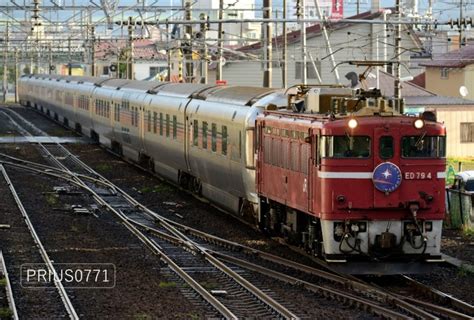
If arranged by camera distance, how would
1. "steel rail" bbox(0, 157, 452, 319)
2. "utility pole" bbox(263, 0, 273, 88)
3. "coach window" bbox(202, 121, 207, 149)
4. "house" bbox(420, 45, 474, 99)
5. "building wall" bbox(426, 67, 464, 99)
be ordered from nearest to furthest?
"steel rail" bbox(0, 157, 452, 319) → "coach window" bbox(202, 121, 207, 149) → "utility pole" bbox(263, 0, 273, 88) → "house" bbox(420, 45, 474, 99) → "building wall" bbox(426, 67, 464, 99)

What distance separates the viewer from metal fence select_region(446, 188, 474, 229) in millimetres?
21250

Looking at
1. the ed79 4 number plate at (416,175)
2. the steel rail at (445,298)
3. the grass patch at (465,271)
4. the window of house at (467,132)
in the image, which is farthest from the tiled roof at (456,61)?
the steel rail at (445,298)

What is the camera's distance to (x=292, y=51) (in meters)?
66.9

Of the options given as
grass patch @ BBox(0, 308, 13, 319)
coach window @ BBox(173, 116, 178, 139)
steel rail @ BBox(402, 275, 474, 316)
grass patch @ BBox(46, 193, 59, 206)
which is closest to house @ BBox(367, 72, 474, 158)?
coach window @ BBox(173, 116, 178, 139)

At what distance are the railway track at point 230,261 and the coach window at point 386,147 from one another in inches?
69.6

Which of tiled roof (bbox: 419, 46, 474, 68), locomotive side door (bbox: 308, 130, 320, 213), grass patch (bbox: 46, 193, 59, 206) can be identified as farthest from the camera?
tiled roof (bbox: 419, 46, 474, 68)

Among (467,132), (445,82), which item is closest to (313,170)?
(467,132)

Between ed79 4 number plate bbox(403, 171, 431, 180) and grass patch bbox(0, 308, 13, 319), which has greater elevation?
ed79 4 number plate bbox(403, 171, 431, 180)

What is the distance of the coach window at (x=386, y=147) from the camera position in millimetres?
15516

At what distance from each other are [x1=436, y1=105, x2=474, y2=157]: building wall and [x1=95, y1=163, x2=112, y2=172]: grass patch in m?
13.7

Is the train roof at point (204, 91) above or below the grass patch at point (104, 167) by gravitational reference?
above

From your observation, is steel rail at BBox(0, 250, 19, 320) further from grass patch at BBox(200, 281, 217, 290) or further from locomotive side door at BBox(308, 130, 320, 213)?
locomotive side door at BBox(308, 130, 320, 213)

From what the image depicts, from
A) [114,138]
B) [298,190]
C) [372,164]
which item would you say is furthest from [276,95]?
[114,138]

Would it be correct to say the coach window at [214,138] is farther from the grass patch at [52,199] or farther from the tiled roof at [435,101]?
the tiled roof at [435,101]
